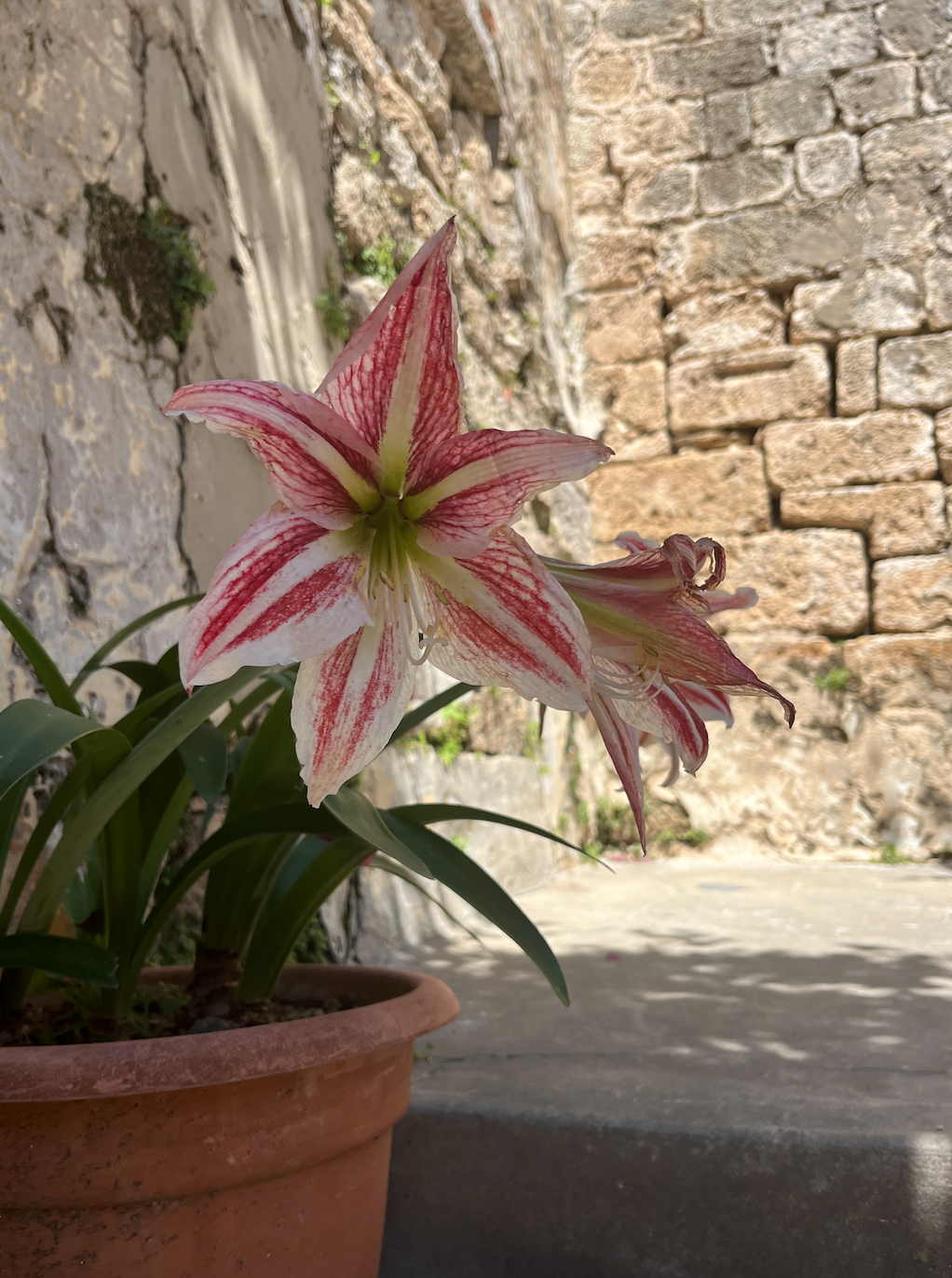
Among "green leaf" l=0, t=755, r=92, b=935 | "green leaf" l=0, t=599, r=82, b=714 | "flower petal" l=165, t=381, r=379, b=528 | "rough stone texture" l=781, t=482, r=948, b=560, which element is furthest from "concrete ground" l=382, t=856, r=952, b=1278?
"rough stone texture" l=781, t=482, r=948, b=560

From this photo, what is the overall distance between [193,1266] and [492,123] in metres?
3.95

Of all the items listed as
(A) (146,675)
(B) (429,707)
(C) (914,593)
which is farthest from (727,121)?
(A) (146,675)

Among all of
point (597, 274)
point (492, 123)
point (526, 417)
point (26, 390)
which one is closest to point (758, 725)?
point (526, 417)

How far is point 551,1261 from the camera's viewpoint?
4.20 feet

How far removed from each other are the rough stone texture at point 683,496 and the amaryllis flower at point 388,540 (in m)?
3.76

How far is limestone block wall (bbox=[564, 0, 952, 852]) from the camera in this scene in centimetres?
417

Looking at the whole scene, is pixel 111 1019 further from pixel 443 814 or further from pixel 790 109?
pixel 790 109

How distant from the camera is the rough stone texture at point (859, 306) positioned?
14.1ft

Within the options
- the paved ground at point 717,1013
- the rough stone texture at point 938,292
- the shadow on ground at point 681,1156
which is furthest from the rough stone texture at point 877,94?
the shadow on ground at point 681,1156

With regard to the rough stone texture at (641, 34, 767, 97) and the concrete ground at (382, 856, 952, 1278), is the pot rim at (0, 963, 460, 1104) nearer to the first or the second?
the concrete ground at (382, 856, 952, 1278)

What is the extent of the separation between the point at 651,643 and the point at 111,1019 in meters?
0.75

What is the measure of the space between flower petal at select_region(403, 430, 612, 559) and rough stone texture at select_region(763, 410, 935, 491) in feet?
13.0

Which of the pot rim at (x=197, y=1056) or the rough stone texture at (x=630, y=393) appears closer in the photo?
the pot rim at (x=197, y=1056)

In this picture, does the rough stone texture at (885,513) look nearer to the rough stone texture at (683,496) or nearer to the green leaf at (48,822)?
the rough stone texture at (683,496)
